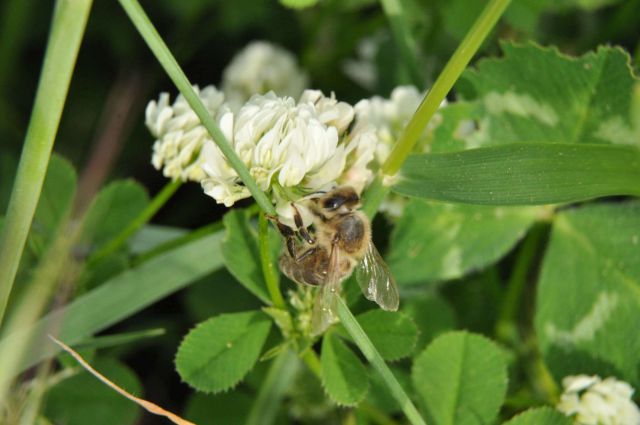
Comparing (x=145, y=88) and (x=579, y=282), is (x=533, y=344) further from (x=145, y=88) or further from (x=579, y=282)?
(x=145, y=88)

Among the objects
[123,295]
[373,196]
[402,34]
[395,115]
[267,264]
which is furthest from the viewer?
[402,34]

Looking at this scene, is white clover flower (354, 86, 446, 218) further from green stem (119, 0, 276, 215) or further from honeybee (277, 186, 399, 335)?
green stem (119, 0, 276, 215)

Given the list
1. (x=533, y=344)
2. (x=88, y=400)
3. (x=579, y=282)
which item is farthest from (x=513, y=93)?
(x=88, y=400)

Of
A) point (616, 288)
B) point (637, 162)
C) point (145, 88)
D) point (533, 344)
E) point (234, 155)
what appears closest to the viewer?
point (234, 155)

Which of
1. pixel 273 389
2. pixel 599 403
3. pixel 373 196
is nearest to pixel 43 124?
pixel 373 196

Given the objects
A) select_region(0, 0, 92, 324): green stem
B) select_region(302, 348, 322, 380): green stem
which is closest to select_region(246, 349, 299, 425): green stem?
select_region(302, 348, 322, 380): green stem

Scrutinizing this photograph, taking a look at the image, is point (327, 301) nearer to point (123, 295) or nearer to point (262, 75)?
point (123, 295)
